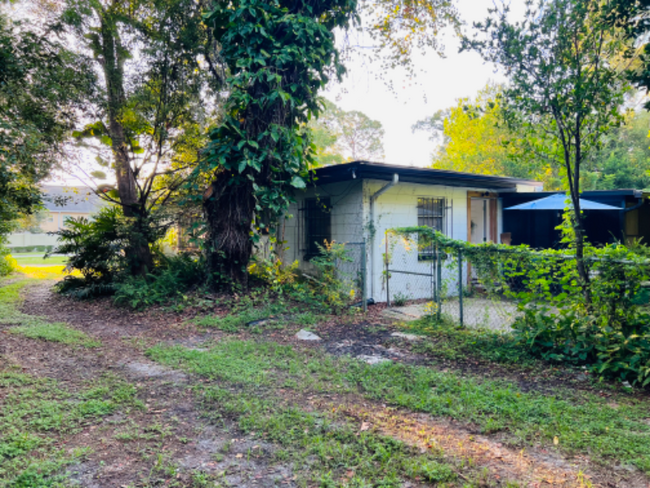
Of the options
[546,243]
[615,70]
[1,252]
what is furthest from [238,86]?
[1,252]

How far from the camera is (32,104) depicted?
23.3 feet

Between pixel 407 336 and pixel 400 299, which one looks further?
pixel 400 299

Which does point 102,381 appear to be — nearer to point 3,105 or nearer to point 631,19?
point 3,105

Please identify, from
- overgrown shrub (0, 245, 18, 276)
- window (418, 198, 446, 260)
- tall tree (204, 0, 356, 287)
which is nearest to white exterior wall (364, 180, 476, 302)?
window (418, 198, 446, 260)

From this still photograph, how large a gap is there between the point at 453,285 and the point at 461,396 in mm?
5469

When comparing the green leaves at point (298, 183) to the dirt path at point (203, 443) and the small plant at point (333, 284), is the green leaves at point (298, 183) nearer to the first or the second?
the small plant at point (333, 284)

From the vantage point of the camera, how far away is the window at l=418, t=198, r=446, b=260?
8.84 meters

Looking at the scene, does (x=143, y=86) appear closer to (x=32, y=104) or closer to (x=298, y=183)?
(x=32, y=104)

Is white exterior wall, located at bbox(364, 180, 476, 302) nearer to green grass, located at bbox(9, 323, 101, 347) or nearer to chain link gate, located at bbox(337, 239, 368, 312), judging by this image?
chain link gate, located at bbox(337, 239, 368, 312)

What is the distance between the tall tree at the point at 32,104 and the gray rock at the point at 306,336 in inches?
188

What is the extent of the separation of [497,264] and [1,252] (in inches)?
635

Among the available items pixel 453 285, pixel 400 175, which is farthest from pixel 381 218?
pixel 453 285

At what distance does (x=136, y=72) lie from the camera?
879cm

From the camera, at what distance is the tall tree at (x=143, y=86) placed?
8391 mm
